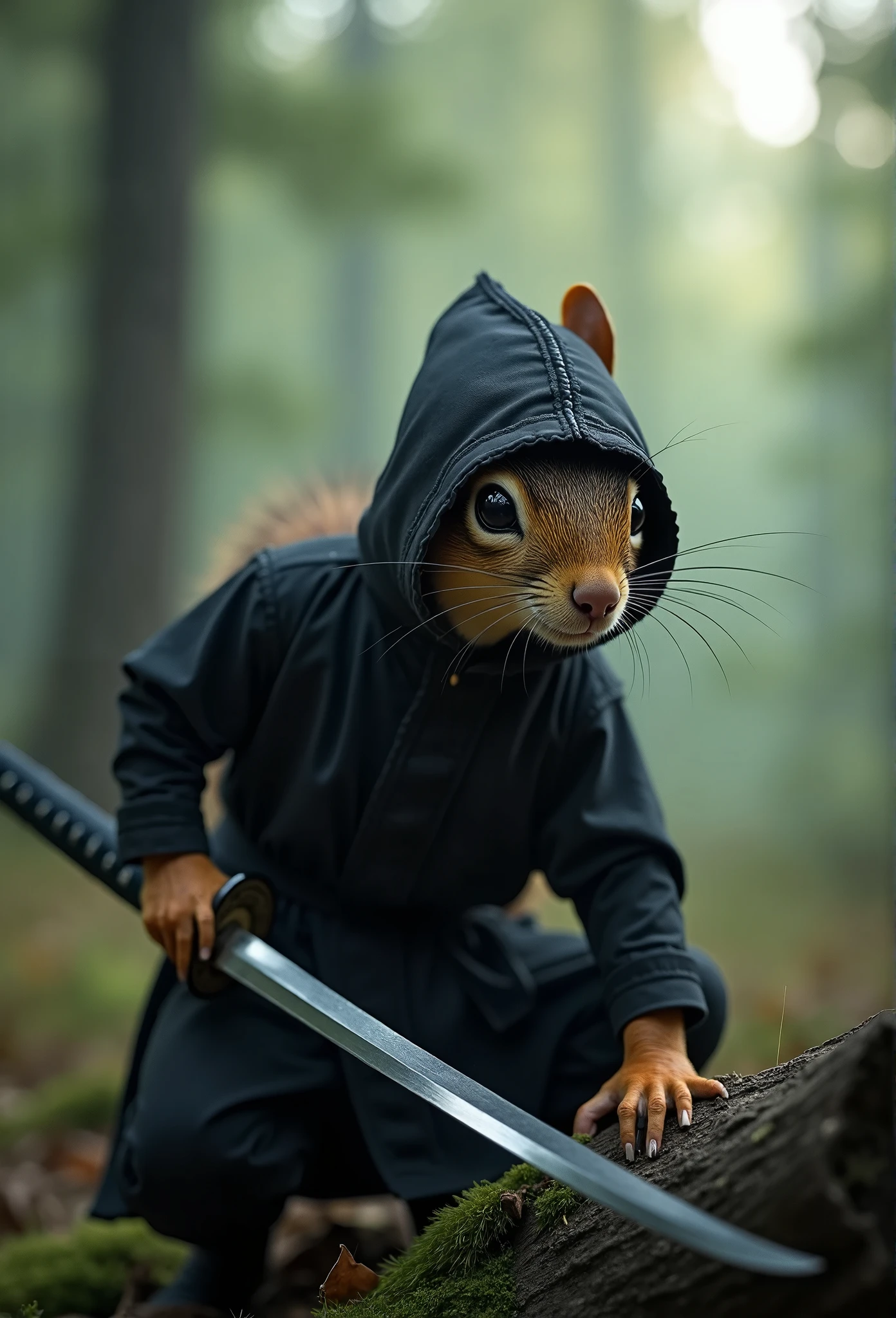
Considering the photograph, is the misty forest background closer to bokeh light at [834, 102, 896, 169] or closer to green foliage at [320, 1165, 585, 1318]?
bokeh light at [834, 102, 896, 169]

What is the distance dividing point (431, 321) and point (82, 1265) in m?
5.12

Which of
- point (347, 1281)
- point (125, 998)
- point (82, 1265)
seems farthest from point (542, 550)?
point (125, 998)

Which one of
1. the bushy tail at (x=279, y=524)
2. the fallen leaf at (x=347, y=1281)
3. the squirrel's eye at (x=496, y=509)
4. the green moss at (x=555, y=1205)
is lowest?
the fallen leaf at (x=347, y=1281)

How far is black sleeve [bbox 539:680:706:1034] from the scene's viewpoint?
1385 mm

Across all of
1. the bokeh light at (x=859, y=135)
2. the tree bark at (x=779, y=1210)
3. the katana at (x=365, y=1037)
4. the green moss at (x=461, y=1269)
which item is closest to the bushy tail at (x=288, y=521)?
the katana at (x=365, y=1037)

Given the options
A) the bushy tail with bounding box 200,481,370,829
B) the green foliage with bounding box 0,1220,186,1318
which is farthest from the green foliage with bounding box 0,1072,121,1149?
the bushy tail with bounding box 200,481,370,829

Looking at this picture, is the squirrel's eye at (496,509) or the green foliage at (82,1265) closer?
the squirrel's eye at (496,509)

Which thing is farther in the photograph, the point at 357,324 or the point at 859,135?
the point at 357,324

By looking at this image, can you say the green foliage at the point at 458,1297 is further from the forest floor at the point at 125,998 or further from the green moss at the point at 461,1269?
the forest floor at the point at 125,998

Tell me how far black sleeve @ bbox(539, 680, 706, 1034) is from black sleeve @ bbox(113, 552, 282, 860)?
1.44ft

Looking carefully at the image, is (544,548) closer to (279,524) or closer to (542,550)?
(542,550)

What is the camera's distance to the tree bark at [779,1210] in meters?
0.87

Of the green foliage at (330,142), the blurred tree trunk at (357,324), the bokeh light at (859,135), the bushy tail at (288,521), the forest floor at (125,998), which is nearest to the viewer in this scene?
the bushy tail at (288,521)

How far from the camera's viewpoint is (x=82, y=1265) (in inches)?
67.9
